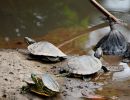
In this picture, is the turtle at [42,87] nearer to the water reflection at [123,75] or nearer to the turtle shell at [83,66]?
the turtle shell at [83,66]

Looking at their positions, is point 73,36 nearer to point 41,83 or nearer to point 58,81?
point 58,81

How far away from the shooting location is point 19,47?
6.09 m

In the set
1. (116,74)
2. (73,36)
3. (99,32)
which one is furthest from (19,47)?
(116,74)

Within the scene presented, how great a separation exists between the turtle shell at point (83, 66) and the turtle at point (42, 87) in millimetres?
568

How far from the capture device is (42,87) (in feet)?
14.0

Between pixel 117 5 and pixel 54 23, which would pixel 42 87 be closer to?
pixel 54 23

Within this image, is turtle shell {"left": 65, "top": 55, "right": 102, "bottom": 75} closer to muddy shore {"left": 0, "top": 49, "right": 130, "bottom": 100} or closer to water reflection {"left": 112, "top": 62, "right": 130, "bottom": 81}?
muddy shore {"left": 0, "top": 49, "right": 130, "bottom": 100}

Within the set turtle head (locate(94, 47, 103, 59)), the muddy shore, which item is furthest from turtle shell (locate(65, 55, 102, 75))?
turtle head (locate(94, 47, 103, 59))

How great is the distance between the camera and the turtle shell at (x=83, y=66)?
482cm

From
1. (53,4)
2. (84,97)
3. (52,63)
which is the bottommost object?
(84,97)

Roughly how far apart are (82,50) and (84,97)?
1.49 metres

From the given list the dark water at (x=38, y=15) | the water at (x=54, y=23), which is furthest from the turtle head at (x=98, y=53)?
the dark water at (x=38, y=15)

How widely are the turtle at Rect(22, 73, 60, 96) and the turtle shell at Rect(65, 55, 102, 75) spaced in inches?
22.4

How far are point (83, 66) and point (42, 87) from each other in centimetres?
80
